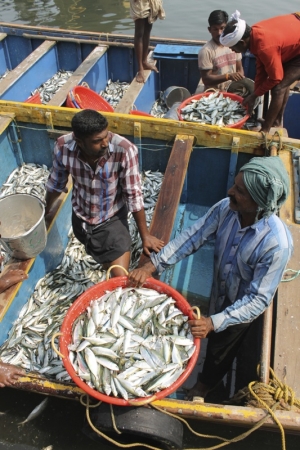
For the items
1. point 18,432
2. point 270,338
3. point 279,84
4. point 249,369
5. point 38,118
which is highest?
point 279,84

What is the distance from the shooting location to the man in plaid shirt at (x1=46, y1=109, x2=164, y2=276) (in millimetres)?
3054

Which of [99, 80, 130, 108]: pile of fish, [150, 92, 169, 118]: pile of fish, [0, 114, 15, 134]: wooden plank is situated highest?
[0, 114, 15, 134]: wooden plank

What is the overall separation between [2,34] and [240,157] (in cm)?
637

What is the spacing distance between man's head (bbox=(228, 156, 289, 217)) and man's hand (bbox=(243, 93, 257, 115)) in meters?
3.55

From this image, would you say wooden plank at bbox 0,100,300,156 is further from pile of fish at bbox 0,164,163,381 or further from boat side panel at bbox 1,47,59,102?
boat side panel at bbox 1,47,59,102

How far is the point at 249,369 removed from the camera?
3.77 m

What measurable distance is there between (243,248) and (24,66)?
254 inches

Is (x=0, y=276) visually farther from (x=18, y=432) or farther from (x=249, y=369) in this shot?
(x=249, y=369)

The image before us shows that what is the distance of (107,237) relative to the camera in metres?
3.83

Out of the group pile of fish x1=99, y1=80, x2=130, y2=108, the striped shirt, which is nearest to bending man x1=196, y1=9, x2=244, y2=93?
pile of fish x1=99, y1=80, x2=130, y2=108

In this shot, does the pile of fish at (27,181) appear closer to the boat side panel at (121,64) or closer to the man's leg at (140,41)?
the man's leg at (140,41)

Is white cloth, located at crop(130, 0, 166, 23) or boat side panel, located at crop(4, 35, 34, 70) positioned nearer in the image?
white cloth, located at crop(130, 0, 166, 23)

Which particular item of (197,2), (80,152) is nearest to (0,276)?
(80,152)

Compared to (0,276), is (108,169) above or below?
above
